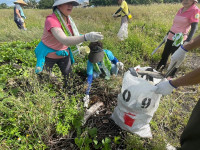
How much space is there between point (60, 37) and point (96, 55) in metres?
0.74

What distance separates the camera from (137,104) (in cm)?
142

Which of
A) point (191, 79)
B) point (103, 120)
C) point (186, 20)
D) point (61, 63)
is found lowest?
point (103, 120)

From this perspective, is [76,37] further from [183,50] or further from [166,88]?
[183,50]

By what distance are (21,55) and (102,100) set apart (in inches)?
90.0

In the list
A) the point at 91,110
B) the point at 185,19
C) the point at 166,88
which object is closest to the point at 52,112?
the point at 91,110

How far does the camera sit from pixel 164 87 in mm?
1284

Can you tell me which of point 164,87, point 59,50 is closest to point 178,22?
point 164,87

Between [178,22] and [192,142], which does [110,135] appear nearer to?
[192,142]

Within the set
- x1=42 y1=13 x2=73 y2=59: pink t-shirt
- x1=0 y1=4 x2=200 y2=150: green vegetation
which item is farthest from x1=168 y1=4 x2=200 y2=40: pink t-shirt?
x1=42 y1=13 x2=73 y2=59: pink t-shirt

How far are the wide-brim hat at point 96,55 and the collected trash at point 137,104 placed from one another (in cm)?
71

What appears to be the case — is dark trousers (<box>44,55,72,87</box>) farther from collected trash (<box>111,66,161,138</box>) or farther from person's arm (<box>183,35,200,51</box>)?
person's arm (<box>183,35,200,51</box>)

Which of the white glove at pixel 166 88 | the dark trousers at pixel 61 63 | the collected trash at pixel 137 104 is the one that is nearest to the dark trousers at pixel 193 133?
the white glove at pixel 166 88

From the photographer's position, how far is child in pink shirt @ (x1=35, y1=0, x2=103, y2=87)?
1.52 m

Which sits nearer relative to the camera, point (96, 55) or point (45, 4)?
point (96, 55)
